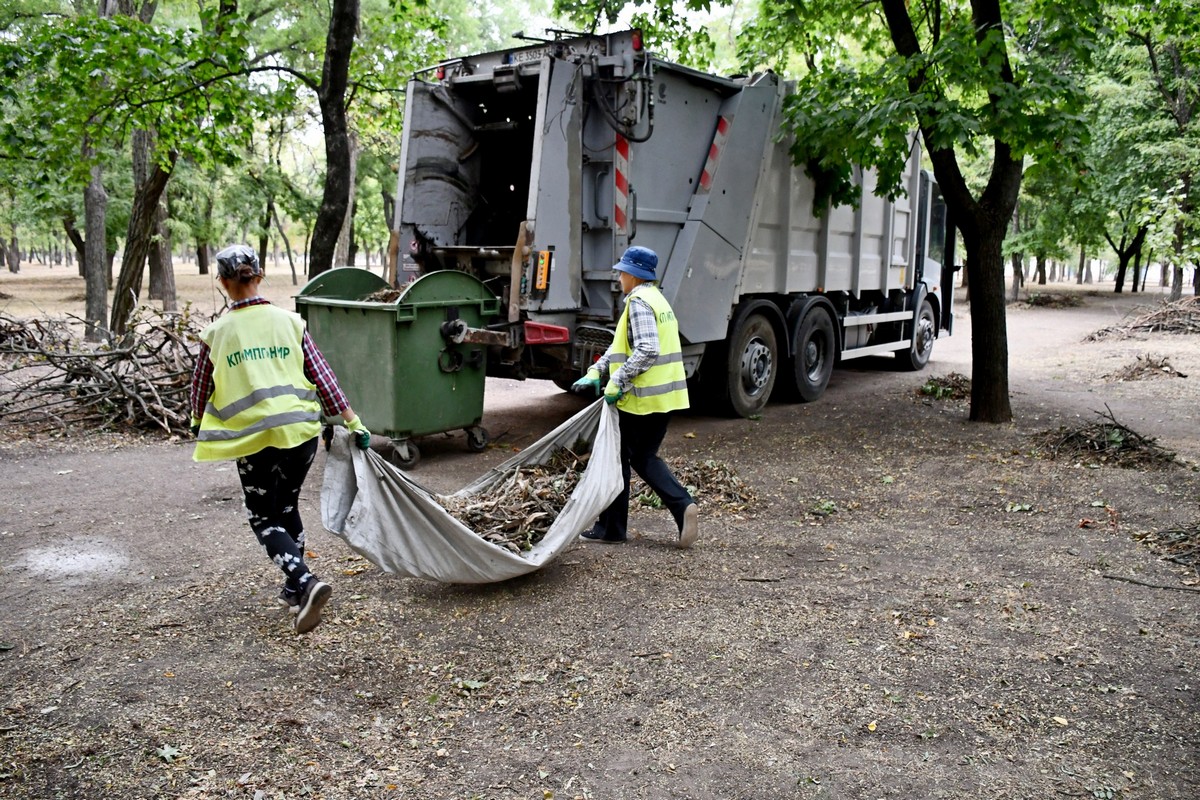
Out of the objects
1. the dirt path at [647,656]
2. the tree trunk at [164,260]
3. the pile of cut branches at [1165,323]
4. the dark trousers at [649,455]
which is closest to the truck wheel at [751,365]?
the dirt path at [647,656]

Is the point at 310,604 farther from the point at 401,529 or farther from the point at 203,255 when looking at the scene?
the point at 203,255

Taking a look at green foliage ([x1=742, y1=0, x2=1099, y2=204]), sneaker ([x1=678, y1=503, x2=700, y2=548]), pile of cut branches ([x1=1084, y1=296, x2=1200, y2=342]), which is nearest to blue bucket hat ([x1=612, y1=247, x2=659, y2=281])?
sneaker ([x1=678, y1=503, x2=700, y2=548])

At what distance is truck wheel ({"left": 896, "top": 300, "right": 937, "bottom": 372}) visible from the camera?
11789 mm

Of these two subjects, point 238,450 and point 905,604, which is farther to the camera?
point 905,604

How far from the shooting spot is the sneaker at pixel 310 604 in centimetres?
350

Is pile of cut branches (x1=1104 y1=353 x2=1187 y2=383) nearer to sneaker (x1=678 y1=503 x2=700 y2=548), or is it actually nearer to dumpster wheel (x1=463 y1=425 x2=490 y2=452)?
dumpster wheel (x1=463 y1=425 x2=490 y2=452)

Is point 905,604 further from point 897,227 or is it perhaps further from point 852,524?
point 897,227

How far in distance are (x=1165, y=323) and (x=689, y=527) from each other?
14.8 metres

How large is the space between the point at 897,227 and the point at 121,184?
20645 mm

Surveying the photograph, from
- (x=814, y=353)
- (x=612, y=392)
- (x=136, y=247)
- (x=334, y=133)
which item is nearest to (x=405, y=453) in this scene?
(x=612, y=392)

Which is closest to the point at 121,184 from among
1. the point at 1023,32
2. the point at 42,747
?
the point at 1023,32

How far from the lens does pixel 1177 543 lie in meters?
4.73

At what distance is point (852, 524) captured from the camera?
5305 mm

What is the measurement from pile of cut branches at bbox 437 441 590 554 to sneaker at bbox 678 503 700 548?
0.58 m
